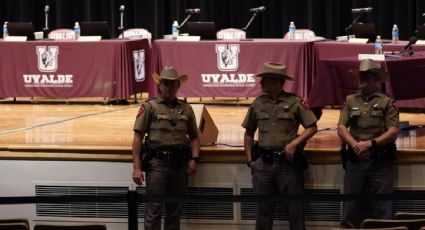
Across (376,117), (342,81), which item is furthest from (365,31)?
(376,117)

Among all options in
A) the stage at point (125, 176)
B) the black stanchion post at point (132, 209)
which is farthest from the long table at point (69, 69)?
the black stanchion post at point (132, 209)

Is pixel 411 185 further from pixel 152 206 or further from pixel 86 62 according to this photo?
pixel 86 62

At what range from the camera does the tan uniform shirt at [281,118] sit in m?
7.67

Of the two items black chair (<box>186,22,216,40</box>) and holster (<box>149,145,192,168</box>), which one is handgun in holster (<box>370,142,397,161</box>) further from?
black chair (<box>186,22,216,40</box>)

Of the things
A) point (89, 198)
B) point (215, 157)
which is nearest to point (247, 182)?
point (215, 157)

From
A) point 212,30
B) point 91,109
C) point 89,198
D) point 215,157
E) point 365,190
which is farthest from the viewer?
point 212,30

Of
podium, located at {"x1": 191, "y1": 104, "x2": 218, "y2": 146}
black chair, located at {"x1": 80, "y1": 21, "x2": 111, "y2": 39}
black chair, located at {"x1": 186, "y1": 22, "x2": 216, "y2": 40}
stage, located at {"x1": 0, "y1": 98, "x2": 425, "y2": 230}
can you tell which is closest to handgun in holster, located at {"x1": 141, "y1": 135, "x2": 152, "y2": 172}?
stage, located at {"x1": 0, "y1": 98, "x2": 425, "y2": 230}

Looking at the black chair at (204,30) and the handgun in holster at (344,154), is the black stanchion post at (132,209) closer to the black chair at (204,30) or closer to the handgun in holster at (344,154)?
the handgun in holster at (344,154)

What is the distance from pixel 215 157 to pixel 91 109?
160 inches

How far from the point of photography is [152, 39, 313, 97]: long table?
39.9ft

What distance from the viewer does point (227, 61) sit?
1246cm

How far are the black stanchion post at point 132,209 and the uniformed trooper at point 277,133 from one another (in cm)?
292

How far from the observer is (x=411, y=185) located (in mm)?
8250

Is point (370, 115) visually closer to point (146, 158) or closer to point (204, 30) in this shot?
point (146, 158)
